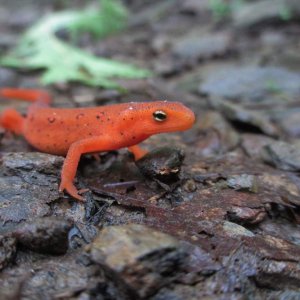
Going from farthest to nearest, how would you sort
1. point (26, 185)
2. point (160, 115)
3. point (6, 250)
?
point (160, 115) < point (26, 185) < point (6, 250)

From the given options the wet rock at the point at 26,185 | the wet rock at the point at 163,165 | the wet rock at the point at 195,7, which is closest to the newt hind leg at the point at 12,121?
the wet rock at the point at 26,185

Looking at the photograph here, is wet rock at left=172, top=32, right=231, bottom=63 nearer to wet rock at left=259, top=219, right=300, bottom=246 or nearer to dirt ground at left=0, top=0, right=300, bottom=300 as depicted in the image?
dirt ground at left=0, top=0, right=300, bottom=300

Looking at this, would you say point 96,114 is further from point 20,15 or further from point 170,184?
point 20,15

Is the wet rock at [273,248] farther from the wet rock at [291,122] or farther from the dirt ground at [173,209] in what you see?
the wet rock at [291,122]

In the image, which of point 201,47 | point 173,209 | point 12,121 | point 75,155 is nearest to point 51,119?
point 12,121

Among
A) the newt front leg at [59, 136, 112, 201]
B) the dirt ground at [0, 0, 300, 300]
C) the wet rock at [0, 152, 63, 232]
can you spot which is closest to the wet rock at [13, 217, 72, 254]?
the dirt ground at [0, 0, 300, 300]

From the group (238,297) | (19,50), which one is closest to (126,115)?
(238,297)

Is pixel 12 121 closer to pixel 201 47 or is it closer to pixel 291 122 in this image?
pixel 291 122
